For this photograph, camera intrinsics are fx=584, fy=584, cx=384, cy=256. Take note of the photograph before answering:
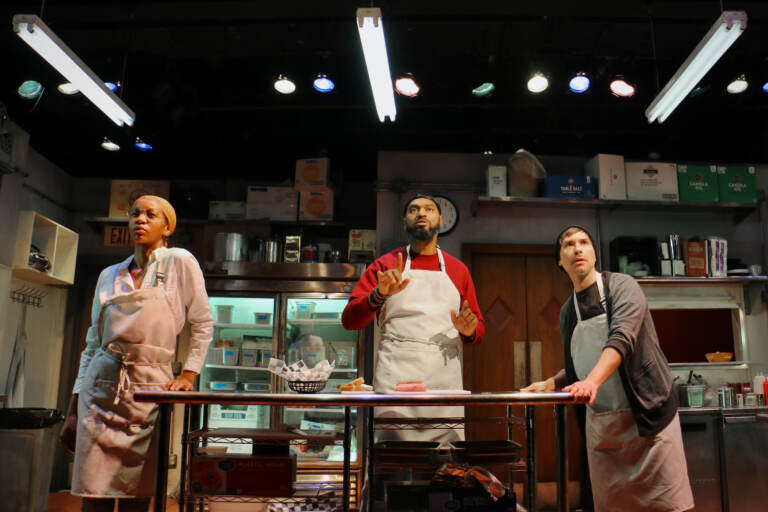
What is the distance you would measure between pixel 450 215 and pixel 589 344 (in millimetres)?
3254

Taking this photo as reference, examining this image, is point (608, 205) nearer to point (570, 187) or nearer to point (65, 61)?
point (570, 187)

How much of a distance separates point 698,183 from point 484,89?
2277mm

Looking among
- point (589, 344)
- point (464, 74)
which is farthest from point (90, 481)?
point (464, 74)

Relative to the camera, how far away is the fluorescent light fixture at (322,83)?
4.91m

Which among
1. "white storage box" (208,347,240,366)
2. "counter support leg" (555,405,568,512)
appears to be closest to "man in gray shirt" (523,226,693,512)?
"counter support leg" (555,405,568,512)

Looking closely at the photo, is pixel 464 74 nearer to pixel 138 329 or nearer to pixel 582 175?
pixel 582 175

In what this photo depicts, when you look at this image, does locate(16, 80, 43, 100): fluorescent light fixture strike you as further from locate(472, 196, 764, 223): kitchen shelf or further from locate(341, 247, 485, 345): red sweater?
locate(472, 196, 764, 223): kitchen shelf

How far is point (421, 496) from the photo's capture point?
2.15 m

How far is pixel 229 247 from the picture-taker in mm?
5660

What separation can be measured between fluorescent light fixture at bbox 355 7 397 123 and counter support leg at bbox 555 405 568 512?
2258 millimetres

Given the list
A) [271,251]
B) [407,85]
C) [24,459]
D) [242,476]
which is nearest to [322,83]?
[407,85]

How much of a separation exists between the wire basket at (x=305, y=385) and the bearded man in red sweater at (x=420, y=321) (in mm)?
557

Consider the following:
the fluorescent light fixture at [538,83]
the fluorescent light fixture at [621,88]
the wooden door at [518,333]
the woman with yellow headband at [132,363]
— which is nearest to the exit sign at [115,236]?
the wooden door at [518,333]

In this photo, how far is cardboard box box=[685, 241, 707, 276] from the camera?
535 cm
